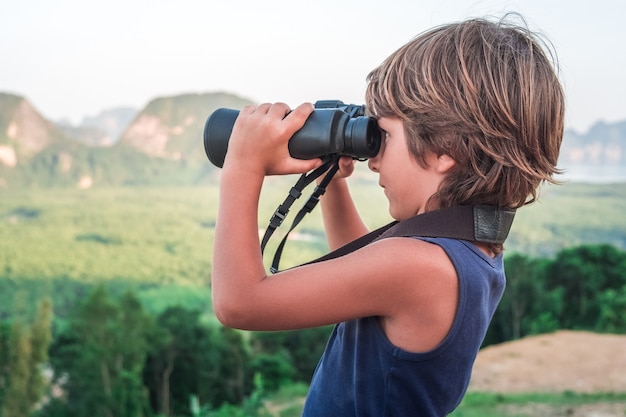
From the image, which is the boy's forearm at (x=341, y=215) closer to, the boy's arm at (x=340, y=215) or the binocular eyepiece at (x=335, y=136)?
the boy's arm at (x=340, y=215)

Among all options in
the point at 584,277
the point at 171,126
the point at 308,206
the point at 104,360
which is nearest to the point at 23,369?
the point at 104,360

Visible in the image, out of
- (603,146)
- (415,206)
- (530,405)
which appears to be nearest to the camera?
(415,206)

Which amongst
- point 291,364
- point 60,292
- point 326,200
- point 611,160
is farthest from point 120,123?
point 326,200

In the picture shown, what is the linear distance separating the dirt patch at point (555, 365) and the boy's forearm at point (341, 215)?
31.9ft

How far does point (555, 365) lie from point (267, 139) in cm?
1296

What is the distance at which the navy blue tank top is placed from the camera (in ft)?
2.89

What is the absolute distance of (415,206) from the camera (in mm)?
952

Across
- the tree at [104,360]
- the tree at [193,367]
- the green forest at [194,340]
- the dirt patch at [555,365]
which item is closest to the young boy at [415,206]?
the green forest at [194,340]

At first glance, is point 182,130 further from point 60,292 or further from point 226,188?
point 226,188

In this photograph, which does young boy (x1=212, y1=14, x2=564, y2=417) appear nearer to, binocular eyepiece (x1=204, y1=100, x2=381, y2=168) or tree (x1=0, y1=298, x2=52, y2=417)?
binocular eyepiece (x1=204, y1=100, x2=381, y2=168)

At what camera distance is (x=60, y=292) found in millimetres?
36219

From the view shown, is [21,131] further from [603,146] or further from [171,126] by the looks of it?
[603,146]

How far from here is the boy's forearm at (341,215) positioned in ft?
4.06

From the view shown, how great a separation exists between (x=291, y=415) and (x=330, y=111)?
6092mm
